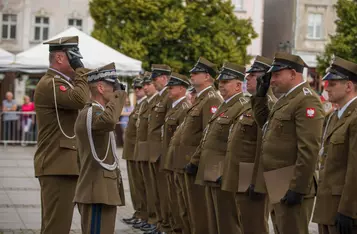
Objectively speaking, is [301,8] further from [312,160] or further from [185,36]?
[312,160]

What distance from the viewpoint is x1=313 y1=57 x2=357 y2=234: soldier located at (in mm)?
7066

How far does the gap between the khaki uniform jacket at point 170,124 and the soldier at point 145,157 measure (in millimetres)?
792

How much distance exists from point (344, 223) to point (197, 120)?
398cm

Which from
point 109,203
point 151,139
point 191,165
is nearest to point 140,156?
point 151,139

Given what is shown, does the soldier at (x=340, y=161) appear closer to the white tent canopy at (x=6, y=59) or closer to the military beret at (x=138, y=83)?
the military beret at (x=138, y=83)

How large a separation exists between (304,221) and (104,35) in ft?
106

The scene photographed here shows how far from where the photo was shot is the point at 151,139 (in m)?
12.8

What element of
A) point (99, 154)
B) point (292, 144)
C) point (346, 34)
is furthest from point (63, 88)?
point (346, 34)

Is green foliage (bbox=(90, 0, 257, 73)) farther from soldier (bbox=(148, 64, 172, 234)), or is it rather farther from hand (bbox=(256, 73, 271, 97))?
hand (bbox=(256, 73, 271, 97))

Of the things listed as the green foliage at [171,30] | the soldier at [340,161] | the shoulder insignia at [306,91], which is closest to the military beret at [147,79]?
the shoulder insignia at [306,91]

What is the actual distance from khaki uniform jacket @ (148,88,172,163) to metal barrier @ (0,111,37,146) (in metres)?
17.0

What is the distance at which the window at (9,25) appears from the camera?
165 ft

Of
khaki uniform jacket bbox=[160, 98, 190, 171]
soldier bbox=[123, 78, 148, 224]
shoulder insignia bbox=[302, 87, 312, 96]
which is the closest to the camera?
shoulder insignia bbox=[302, 87, 312, 96]

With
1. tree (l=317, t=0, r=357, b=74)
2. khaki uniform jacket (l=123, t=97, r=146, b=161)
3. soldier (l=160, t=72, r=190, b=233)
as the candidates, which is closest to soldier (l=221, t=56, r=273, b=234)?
soldier (l=160, t=72, r=190, b=233)
